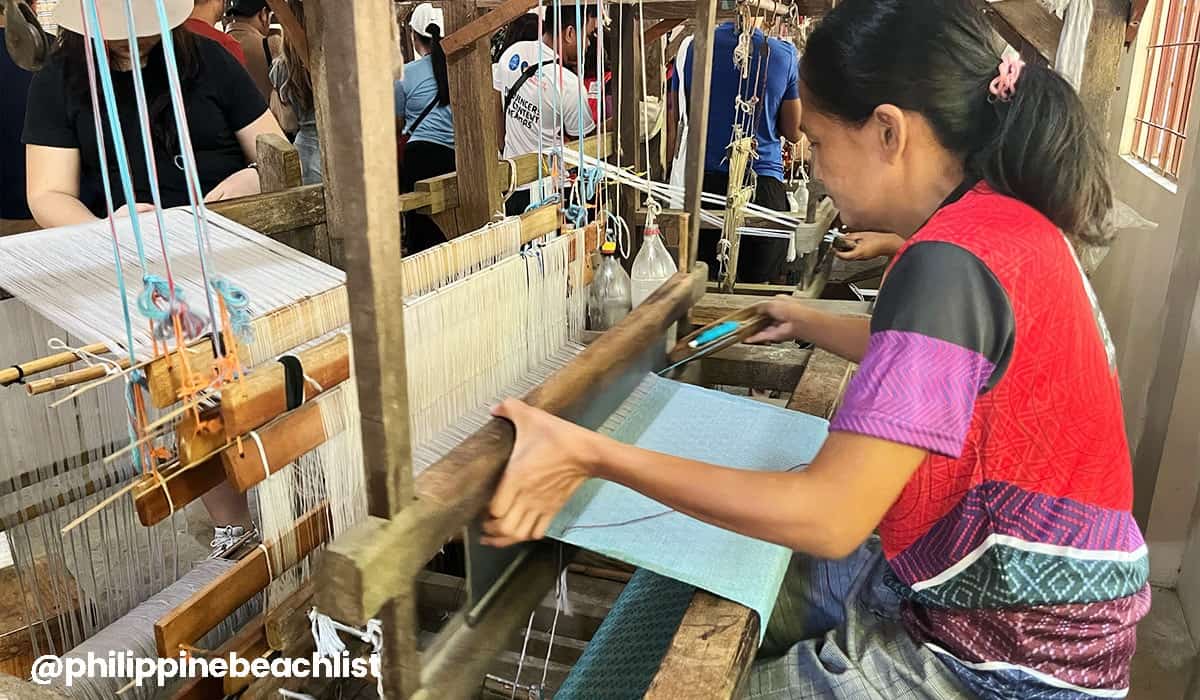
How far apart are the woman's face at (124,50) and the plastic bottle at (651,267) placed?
1407 mm

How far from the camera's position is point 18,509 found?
1.75 m

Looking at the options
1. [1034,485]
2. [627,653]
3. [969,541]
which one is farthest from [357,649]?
[1034,485]

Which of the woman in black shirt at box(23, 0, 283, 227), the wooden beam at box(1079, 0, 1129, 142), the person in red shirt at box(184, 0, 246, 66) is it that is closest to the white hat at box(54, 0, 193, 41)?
the woman in black shirt at box(23, 0, 283, 227)

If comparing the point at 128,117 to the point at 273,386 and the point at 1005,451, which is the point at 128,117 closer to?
the point at 273,386

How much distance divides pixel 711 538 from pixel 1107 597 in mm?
554

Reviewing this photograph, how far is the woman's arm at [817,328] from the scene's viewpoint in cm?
171

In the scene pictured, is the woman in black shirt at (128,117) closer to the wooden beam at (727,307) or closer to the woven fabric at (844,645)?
the wooden beam at (727,307)

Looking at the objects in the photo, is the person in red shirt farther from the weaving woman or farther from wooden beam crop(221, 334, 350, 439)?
the weaving woman

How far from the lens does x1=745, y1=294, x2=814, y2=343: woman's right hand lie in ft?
5.88

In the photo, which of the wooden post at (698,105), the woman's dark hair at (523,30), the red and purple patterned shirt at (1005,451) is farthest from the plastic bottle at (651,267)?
the woman's dark hair at (523,30)

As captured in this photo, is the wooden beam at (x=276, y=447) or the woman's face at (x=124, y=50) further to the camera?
the woman's face at (x=124, y=50)

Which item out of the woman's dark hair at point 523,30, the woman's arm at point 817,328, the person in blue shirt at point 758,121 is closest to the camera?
the woman's arm at point 817,328

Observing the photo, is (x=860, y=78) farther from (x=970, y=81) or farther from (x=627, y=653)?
(x=627, y=653)

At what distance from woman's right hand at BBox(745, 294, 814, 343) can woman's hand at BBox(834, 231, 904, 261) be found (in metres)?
0.82
